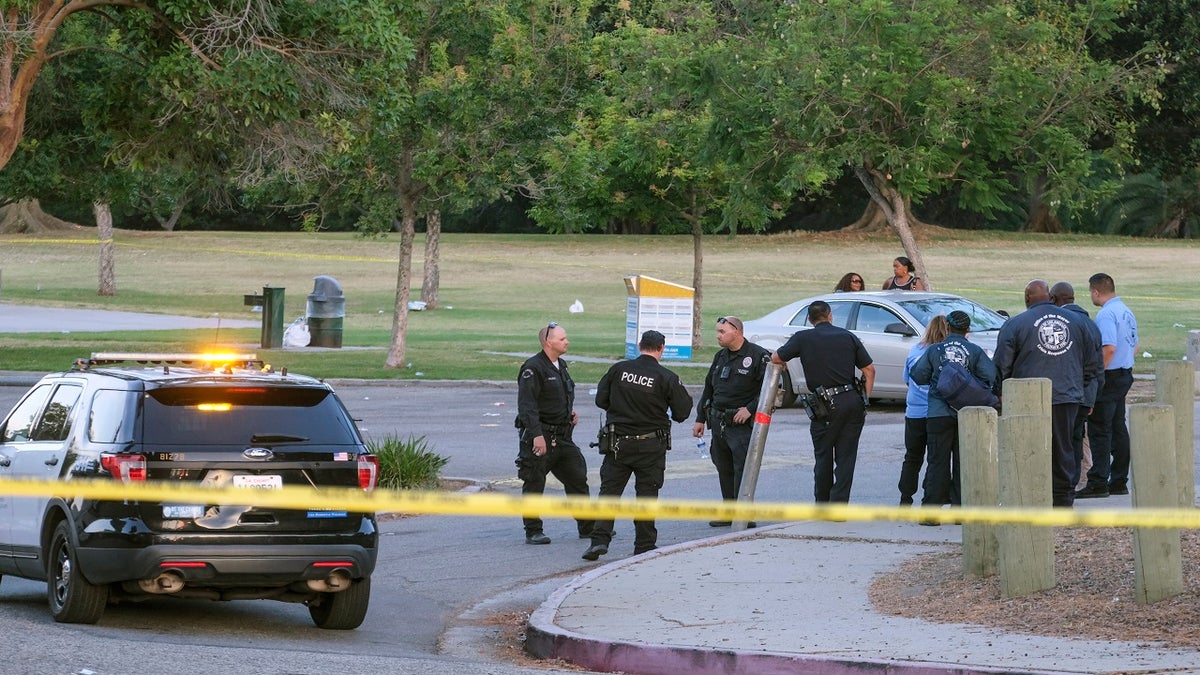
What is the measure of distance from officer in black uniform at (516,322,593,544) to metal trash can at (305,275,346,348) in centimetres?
1915

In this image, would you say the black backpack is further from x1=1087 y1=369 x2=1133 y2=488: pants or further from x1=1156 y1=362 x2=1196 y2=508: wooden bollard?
x1=1087 y1=369 x2=1133 y2=488: pants

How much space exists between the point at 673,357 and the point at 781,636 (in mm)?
19546

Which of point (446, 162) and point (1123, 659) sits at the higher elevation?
point (446, 162)

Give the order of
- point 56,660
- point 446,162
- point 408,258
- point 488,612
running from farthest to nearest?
point 408,258
point 446,162
point 488,612
point 56,660

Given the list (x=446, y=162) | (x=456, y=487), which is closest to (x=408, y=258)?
(x=446, y=162)

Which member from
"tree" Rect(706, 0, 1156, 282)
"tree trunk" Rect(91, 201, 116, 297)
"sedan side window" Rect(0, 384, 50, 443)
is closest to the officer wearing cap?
"sedan side window" Rect(0, 384, 50, 443)

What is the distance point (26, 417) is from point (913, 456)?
6.73 m

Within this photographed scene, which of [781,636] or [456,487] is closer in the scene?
[781,636]

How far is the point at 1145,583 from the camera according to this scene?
841 centimetres

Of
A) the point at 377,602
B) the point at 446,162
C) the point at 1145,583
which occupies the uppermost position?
the point at 446,162

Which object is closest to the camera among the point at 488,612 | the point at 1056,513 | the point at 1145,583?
the point at 1056,513

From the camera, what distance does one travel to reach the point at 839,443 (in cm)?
1305

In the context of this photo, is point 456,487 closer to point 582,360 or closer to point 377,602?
point 377,602

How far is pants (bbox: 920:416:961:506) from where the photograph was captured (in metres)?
12.7
